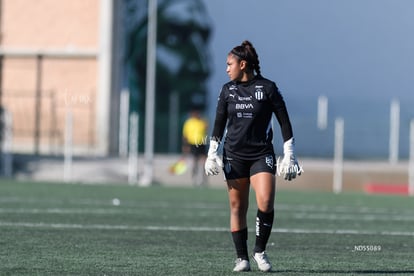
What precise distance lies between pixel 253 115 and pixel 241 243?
124 cm

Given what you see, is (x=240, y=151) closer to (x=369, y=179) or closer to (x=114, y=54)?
(x=369, y=179)

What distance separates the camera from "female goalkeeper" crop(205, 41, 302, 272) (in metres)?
11.3

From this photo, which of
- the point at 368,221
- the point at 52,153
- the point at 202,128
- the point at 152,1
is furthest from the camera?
the point at 52,153

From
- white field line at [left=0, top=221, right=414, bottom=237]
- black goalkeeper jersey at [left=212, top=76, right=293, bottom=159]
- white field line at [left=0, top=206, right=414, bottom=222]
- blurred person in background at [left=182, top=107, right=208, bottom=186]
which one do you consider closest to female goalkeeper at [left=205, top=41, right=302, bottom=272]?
black goalkeeper jersey at [left=212, top=76, right=293, bottom=159]

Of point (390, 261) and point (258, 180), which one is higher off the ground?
point (258, 180)

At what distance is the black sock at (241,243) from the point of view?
1143cm

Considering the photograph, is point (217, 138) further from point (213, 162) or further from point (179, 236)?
point (179, 236)

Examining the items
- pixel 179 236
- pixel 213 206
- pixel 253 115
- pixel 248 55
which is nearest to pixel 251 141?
pixel 253 115

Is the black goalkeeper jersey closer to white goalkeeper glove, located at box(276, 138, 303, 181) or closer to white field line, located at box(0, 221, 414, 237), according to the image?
white goalkeeper glove, located at box(276, 138, 303, 181)

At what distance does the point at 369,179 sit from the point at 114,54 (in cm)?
1179

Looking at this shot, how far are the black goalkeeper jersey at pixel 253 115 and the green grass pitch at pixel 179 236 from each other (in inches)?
46.0

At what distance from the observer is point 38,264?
11.4 m

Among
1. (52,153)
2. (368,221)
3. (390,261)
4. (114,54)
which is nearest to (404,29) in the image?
(114,54)

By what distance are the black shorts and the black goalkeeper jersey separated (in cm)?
5
